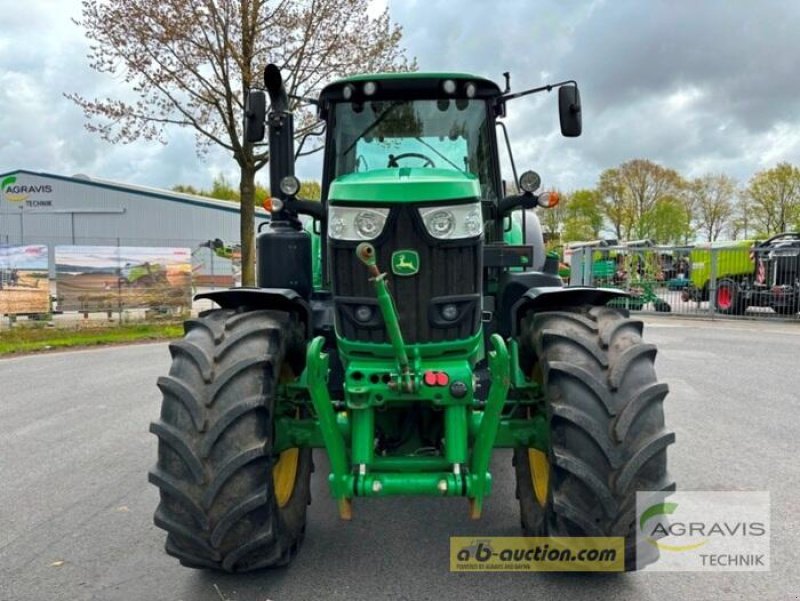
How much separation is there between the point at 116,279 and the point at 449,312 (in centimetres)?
1528

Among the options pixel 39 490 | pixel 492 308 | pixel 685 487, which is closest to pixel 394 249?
pixel 492 308

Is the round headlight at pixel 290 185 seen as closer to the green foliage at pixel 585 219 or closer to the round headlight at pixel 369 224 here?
the round headlight at pixel 369 224

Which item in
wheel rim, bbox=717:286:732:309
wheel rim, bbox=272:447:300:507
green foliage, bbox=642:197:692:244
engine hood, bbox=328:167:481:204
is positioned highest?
green foliage, bbox=642:197:692:244

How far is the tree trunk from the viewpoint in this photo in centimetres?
1463

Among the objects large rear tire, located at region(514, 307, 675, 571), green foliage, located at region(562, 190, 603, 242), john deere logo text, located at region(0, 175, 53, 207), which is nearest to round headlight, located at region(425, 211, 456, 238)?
large rear tire, located at region(514, 307, 675, 571)

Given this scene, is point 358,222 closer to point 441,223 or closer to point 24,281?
point 441,223

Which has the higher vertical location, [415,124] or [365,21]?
[365,21]

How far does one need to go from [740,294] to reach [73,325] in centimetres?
1733

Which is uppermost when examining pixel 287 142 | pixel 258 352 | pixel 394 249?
pixel 287 142

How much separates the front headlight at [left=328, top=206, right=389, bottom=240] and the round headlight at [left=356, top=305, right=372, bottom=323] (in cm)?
35

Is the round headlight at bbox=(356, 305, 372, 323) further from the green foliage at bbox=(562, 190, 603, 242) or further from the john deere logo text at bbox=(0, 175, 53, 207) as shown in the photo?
the green foliage at bbox=(562, 190, 603, 242)

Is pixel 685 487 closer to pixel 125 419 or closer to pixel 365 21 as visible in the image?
pixel 125 419

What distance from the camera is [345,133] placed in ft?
14.5

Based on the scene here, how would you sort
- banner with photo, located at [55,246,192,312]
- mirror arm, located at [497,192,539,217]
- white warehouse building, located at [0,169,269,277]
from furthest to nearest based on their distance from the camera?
1. white warehouse building, located at [0,169,269,277]
2. banner with photo, located at [55,246,192,312]
3. mirror arm, located at [497,192,539,217]
